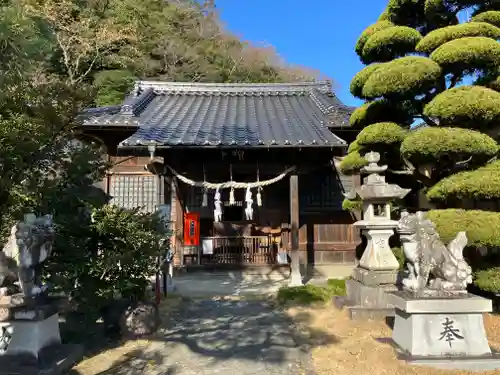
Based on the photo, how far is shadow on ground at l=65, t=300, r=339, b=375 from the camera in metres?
4.91

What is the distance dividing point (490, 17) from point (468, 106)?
2.24m

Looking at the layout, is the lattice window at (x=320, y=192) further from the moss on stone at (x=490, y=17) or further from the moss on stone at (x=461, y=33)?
the moss on stone at (x=490, y=17)

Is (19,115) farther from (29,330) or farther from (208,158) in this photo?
(208,158)

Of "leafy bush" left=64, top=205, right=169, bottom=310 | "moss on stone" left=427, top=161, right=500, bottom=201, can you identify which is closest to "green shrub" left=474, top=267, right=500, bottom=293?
"moss on stone" left=427, top=161, right=500, bottom=201

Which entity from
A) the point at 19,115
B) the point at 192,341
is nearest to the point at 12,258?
→ the point at 19,115

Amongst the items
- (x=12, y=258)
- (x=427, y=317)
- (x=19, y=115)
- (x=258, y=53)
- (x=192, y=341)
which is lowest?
(x=192, y=341)

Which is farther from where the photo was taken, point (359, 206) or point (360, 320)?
point (359, 206)

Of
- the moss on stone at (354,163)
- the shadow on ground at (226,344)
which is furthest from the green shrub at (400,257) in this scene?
the shadow on ground at (226,344)

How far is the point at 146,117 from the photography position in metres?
12.8

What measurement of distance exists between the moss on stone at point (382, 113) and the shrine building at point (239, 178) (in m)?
1.61

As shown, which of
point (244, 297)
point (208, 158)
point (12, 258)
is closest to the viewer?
point (12, 258)

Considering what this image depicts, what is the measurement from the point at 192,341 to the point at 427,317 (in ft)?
10.7

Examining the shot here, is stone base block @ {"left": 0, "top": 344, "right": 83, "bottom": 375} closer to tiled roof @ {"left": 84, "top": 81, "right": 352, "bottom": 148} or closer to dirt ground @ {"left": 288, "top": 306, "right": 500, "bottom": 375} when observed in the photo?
dirt ground @ {"left": 288, "top": 306, "right": 500, "bottom": 375}

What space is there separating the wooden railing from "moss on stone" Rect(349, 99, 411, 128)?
5086 mm
